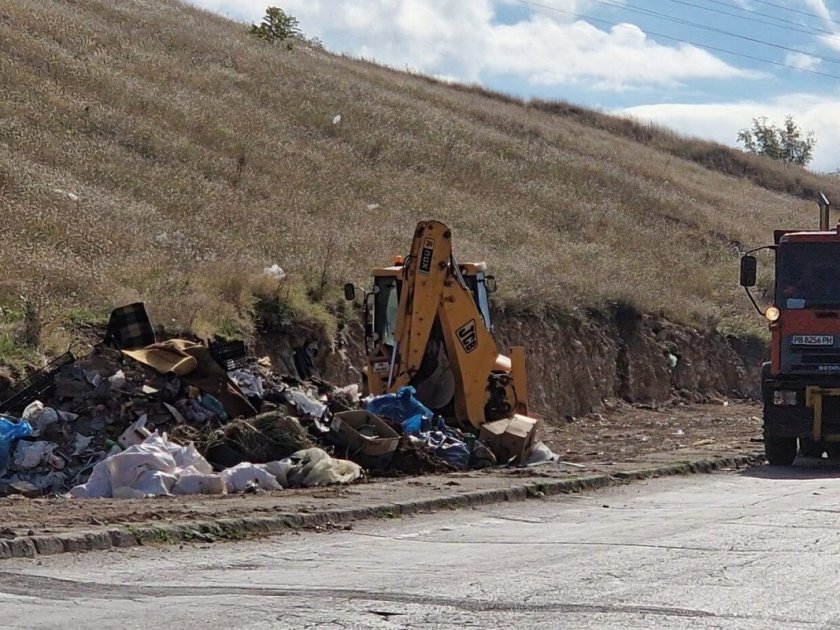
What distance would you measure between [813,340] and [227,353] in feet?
26.3

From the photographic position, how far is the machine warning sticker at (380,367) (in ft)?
59.9

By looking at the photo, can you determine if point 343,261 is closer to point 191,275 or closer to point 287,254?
point 287,254

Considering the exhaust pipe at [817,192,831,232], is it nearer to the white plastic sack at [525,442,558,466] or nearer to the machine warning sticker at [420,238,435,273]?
the white plastic sack at [525,442,558,466]

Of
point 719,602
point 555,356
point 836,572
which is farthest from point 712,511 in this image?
point 555,356

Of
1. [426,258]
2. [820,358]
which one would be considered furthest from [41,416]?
[820,358]

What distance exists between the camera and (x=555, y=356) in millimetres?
28484

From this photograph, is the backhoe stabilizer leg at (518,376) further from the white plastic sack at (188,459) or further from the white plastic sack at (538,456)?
the white plastic sack at (188,459)

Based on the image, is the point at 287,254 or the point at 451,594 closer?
the point at 451,594

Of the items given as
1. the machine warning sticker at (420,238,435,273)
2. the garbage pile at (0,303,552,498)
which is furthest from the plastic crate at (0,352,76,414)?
the machine warning sticker at (420,238,435,273)

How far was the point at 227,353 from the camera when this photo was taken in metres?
15.8

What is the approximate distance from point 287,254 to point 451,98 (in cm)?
3683

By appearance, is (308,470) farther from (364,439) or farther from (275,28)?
(275,28)

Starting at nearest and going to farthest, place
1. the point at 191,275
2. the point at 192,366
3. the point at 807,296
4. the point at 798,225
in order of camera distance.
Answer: the point at 192,366 → the point at 807,296 → the point at 191,275 → the point at 798,225

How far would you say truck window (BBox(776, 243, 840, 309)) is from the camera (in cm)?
1762
